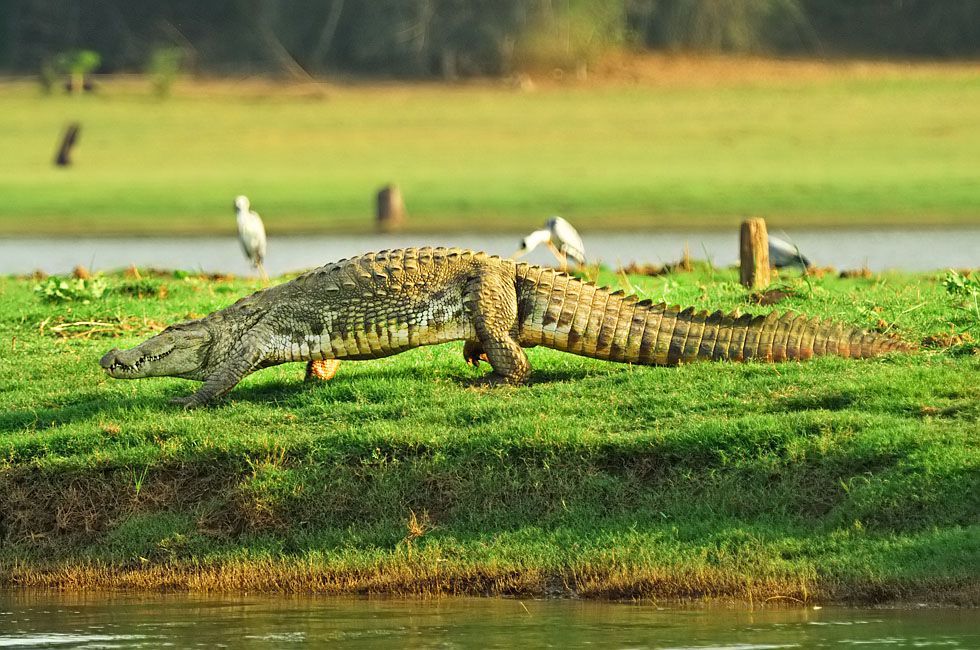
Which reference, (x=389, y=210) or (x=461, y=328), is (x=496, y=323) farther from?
(x=389, y=210)

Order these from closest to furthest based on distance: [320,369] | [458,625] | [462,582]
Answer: [458,625], [462,582], [320,369]

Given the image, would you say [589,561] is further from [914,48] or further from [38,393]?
[914,48]

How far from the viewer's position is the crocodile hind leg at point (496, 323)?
8.46 meters

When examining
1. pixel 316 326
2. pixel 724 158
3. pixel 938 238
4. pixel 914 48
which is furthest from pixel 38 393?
pixel 914 48

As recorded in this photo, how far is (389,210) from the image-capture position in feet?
79.0

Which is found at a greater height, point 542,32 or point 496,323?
point 542,32

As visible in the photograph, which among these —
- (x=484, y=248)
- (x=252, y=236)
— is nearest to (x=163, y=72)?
A: (x=484, y=248)

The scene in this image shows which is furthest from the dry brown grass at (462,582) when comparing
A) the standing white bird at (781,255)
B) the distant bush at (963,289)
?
the standing white bird at (781,255)

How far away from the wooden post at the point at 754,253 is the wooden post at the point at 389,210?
12.8 metres

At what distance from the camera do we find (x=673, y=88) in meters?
32.4

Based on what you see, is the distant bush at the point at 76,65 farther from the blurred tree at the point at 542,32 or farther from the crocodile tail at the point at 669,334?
the crocodile tail at the point at 669,334

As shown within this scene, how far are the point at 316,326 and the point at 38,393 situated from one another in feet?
5.72

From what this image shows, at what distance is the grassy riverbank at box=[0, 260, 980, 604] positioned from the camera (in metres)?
6.94

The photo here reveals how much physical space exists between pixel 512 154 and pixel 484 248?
7.08 metres
